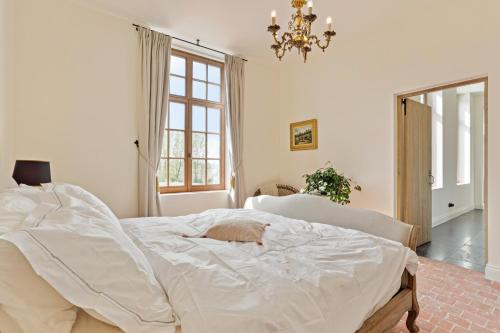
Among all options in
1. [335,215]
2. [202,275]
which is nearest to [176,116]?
[335,215]

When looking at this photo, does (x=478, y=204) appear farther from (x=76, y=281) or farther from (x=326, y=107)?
(x=76, y=281)

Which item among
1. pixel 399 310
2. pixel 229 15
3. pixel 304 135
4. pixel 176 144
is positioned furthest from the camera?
pixel 304 135

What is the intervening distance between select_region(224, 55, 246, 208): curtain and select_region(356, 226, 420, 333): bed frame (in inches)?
104

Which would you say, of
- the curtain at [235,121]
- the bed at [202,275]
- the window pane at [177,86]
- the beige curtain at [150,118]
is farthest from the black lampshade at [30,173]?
the curtain at [235,121]

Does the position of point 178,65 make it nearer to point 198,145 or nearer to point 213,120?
point 213,120

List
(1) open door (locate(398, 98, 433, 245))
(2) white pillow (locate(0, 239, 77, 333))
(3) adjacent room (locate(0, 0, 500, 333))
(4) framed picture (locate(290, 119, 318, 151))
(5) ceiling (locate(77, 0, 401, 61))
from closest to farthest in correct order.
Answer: (2) white pillow (locate(0, 239, 77, 333)), (3) adjacent room (locate(0, 0, 500, 333)), (5) ceiling (locate(77, 0, 401, 61)), (1) open door (locate(398, 98, 433, 245)), (4) framed picture (locate(290, 119, 318, 151))

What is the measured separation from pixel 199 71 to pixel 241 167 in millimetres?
1647

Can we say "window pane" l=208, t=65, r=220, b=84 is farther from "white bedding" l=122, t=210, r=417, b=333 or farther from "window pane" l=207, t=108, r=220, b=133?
"white bedding" l=122, t=210, r=417, b=333

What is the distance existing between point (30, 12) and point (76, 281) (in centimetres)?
325

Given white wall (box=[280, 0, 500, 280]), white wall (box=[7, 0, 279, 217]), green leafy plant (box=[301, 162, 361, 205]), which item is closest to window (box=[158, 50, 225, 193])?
white wall (box=[7, 0, 279, 217])

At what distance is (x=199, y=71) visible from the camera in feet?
12.9

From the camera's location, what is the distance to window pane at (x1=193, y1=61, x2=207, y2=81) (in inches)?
153

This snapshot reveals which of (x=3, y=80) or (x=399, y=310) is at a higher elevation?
(x=3, y=80)

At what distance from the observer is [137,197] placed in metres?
3.25
